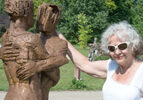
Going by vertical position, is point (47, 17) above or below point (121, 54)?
above

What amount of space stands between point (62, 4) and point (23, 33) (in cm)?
2692

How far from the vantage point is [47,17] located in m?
3.60

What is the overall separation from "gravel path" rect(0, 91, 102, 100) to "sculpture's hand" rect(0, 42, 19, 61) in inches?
203

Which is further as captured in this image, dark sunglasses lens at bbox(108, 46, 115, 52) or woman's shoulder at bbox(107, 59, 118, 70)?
woman's shoulder at bbox(107, 59, 118, 70)

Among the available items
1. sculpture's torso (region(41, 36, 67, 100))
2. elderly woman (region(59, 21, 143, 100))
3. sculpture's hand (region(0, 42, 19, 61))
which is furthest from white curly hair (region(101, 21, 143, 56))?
sculpture's hand (region(0, 42, 19, 61))

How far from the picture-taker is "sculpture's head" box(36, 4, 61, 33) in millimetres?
3602

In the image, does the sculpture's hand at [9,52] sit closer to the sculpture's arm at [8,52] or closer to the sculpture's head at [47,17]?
the sculpture's arm at [8,52]

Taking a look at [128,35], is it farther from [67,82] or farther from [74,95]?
[67,82]

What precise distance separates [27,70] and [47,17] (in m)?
0.77

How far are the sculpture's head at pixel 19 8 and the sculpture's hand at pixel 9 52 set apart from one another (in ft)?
1.16

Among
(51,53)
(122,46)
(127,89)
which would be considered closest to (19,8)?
(51,53)

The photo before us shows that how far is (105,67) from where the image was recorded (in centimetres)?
364

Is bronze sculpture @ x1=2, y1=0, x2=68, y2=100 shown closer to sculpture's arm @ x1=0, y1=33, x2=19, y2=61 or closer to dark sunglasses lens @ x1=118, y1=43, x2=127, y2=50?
sculpture's arm @ x1=0, y1=33, x2=19, y2=61

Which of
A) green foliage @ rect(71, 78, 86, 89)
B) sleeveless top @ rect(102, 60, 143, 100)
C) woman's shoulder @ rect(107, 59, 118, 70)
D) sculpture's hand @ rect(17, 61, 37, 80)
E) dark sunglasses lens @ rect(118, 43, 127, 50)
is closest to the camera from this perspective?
sleeveless top @ rect(102, 60, 143, 100)
